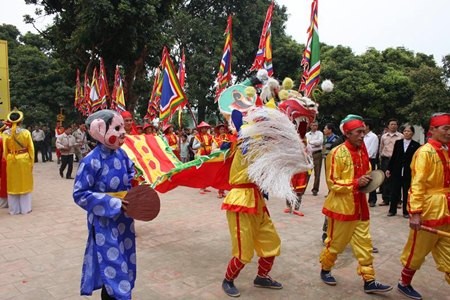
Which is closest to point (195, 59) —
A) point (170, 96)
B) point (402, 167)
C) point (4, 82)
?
point (4, 82)

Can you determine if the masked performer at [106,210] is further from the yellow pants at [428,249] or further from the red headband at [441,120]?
the red headband at [441,120]

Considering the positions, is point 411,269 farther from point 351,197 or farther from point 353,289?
point 351,197

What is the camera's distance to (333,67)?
19.4m

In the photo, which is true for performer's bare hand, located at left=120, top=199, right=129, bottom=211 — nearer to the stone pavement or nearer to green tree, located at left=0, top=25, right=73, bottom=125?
the stone pavement

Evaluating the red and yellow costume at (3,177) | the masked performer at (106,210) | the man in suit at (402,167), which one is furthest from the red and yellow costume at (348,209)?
the red and yellow costume at (3,177)

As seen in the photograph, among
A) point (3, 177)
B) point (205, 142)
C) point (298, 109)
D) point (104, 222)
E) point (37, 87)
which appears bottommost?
point (3, 177)

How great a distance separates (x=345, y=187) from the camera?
3.77 m

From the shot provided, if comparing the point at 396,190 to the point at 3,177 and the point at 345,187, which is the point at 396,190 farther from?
the point at 3,177

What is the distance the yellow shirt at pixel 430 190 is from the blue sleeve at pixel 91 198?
2563 millimetres

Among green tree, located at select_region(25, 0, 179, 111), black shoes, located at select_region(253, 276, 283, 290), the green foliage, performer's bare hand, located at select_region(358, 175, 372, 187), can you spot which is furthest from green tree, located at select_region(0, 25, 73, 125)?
performer's bare hand, located at select_region(358, 175, 372, 187)

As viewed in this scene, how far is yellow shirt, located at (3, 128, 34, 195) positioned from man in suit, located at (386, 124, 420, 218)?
22.4 feet

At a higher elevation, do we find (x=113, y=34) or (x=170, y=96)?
(x=113, y=34)

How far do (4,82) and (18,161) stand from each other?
4.22 meters

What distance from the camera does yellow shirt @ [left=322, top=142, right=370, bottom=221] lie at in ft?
12.4
